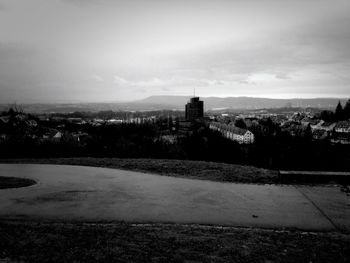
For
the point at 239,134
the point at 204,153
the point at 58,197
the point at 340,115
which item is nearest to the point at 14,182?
the point at 58,197

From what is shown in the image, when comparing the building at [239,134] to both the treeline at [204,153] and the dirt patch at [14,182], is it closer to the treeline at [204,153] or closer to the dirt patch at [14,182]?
the treeline at [204,153]

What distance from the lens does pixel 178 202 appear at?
8.09 m

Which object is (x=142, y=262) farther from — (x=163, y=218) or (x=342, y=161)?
(x=342, y=161)

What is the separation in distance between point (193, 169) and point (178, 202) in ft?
13.8

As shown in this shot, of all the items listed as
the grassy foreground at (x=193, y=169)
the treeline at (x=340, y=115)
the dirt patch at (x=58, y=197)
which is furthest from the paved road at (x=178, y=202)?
the treeline at (x=340, y=115)

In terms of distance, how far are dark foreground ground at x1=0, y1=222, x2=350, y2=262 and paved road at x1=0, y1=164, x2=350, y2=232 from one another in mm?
621

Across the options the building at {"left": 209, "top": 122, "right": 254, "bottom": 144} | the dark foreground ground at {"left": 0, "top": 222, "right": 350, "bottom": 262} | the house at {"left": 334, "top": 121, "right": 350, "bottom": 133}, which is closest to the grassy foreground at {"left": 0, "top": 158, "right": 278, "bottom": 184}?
the dark foreground ground at {"left": 0, "top": 222, "right": 350, "bottom": 262}

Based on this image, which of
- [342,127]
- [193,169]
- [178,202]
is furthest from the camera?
[342,127]

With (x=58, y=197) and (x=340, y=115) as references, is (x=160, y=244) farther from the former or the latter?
(x=340, y=115)

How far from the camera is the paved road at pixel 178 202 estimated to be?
6809 mm

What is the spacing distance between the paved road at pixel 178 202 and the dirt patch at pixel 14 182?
388 mm

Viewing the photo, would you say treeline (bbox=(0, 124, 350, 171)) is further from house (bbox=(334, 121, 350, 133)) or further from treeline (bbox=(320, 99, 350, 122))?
treeline (bbox=(320, 99, 350, 122))

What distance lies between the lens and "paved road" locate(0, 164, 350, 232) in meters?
6.81

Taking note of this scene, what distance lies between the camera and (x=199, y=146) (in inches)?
916
